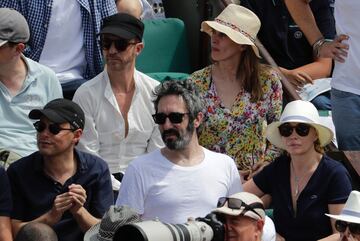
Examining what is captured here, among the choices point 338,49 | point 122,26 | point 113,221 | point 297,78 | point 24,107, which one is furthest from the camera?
point 297,78

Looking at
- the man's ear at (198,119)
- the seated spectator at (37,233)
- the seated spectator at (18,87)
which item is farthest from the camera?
the seated spectator at (18,87)

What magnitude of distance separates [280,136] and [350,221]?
1246mm

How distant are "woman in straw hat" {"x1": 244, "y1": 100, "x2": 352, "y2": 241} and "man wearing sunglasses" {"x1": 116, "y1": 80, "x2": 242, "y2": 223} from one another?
26cm

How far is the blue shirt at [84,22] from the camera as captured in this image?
7.81 m

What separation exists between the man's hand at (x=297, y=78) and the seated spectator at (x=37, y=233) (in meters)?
2.78

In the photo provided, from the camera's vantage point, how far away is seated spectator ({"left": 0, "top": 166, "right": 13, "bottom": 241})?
243 inches

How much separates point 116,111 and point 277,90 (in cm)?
104

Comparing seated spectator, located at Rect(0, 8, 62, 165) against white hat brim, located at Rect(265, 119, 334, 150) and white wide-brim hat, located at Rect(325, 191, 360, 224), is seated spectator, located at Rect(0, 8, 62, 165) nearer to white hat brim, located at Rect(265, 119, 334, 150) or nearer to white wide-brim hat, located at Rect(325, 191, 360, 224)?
white hat brim, located at Rect(265, 119, 334, 150)

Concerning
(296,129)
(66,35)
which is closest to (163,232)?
(296,129)

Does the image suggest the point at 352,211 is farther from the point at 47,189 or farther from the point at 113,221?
the point at 47,189

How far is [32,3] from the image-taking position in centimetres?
783

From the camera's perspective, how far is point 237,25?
7375 millimetres

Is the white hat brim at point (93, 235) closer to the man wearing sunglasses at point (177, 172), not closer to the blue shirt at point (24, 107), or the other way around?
the man wearing sunglasses at point (177, 172)

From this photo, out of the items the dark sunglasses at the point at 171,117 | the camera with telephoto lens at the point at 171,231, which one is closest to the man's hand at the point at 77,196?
the dark sunglasses at the point at 171,117
